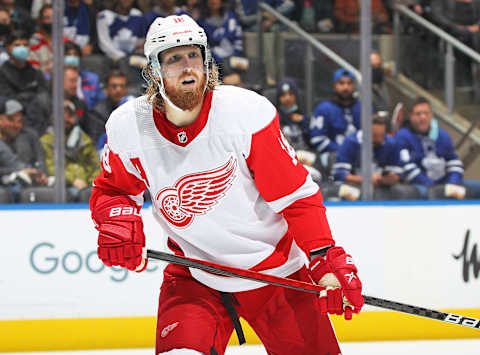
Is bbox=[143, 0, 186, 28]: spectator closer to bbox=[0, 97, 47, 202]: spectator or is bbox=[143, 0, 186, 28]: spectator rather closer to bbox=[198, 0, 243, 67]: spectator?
bbox=[198, 0, 243, 67]: spectator

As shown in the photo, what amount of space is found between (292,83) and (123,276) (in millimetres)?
1355

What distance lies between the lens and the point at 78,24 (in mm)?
4113

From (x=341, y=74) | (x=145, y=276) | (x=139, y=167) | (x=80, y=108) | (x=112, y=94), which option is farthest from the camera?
(x=341, y=74)

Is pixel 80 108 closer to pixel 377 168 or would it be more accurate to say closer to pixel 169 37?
pixel 377 168

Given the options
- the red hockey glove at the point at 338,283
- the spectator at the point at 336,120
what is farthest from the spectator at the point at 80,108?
the red hockey glove at the point at 338,283

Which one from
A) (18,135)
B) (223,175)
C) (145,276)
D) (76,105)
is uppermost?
(223,175)

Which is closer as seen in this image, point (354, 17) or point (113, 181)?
point (113, 181)

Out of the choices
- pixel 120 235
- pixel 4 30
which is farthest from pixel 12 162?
pixel 120 235

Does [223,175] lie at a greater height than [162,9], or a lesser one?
lesser

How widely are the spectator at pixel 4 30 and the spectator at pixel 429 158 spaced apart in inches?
82.5

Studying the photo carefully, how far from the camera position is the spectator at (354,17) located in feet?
13.6

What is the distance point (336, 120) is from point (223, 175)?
2.16 meters

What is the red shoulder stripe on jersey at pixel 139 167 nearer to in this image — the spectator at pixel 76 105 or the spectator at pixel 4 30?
A: the spectator at pixel 76 105

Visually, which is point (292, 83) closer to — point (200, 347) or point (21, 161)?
point (21, 161)
